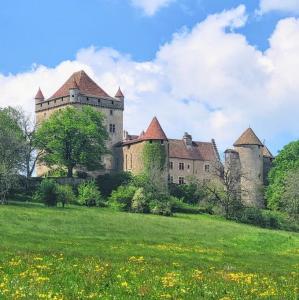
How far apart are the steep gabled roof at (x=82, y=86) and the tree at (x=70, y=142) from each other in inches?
399

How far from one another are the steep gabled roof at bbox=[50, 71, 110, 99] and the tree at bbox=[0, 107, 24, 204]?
1616 cm

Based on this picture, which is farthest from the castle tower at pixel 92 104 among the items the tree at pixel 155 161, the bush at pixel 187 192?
the bush at pixel 187 192

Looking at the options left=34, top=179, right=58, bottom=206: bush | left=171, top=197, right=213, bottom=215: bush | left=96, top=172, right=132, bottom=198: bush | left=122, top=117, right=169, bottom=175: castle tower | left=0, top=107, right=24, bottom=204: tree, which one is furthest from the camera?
left=122, top=117, right=169, bottom=175: castle tower

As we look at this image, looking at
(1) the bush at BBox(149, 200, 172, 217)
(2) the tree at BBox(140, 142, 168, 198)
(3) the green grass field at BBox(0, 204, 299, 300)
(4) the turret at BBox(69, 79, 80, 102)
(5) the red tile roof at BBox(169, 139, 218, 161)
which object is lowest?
(3) the green grass field at BBox(0, 204, 299, 300)

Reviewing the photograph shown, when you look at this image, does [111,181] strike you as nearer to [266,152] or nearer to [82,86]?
[82,86]

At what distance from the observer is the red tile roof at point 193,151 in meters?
98.3

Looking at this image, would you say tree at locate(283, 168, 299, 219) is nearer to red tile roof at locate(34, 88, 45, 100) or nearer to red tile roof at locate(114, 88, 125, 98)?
red tile roof at locate(114, 88, 125, 98)

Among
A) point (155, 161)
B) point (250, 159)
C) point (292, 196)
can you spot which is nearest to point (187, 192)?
point (155, 161)

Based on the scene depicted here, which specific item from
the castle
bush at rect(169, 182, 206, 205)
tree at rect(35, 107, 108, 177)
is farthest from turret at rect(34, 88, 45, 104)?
bush at rect(169, 182, 206, 205)

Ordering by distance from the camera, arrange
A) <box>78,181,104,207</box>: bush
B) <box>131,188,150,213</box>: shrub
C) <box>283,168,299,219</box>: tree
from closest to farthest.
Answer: <box>131,188,150,213</box>: shrub
<box>78,181,104,207</box>: bush
<box>283,168,299,219</box>: tree

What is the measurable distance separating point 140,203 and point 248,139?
34508mm

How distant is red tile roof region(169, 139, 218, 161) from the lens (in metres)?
98.3

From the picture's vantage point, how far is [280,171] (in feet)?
304

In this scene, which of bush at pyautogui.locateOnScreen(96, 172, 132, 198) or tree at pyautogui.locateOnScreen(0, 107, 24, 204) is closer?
tree at pyautogui.locateOnScreen(0, 107, 24, 204)
